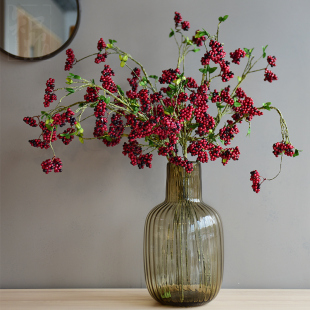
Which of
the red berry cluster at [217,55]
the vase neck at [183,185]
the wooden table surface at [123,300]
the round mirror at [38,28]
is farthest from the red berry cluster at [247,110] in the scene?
the round mirror at [38,28]

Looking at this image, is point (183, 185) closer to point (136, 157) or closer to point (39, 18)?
point (136, 157)

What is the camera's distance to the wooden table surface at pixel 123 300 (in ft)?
3.83

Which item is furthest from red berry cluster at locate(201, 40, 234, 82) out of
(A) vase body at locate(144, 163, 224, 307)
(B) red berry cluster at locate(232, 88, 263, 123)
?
(A) vase body at locate(144, 163, 224, 307)

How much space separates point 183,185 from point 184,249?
0.19 meters

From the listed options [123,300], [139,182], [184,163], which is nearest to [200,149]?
[184,163]

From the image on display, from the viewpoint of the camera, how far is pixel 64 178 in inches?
56.1

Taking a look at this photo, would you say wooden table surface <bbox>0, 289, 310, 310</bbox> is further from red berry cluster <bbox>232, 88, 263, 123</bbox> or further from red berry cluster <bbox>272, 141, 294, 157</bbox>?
red berry cluster <bbox>232, 88, 263, 123</bbox>

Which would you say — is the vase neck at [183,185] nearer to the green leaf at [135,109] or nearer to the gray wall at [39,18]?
the green leaf at [135,109]

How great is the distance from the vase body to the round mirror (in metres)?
0.66

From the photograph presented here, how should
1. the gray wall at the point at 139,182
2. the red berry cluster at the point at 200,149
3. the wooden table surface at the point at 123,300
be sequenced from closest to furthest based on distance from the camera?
the red berry cluster at the point at 200,149, the wooden table surface at the point at 123,300, the gray wall at the point at 139,182

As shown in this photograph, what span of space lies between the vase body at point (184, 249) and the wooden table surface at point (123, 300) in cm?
6

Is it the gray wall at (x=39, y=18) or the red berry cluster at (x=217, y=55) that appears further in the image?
the gray wall at (x=39, y=18)

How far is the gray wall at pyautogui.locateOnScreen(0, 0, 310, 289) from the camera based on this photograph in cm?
140

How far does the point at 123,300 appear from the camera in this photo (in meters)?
1.24
